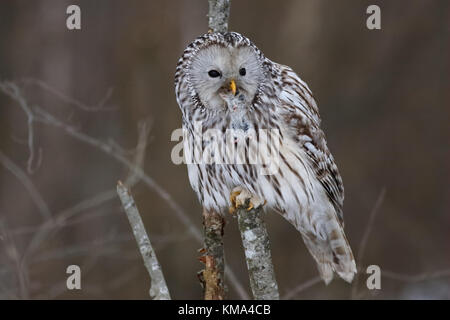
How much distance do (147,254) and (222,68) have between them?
0.93m

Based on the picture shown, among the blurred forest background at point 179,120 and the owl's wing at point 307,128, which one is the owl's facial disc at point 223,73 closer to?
the owl's wing at point 307,128

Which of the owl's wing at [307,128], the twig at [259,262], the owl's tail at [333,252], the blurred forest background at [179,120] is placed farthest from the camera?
the blurred forest background at [179,120]

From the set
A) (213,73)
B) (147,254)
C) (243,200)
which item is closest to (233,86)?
(213,73)

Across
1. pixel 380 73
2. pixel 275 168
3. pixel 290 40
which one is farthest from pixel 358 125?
pixel 275 168

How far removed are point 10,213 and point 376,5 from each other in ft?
11.4

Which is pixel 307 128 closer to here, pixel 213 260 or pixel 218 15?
pixel 218 15

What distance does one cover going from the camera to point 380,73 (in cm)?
565

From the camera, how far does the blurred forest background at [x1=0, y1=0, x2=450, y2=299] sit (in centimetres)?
555

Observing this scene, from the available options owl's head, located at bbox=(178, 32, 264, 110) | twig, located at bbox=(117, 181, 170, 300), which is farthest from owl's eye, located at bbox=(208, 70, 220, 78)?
twig, located at bbox=(117, 181, 170, 300)

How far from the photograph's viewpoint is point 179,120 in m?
5.64

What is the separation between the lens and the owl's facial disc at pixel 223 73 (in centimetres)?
295

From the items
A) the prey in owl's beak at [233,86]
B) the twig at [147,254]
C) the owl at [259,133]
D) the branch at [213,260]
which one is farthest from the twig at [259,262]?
the prey in owl's beak at [233,86]

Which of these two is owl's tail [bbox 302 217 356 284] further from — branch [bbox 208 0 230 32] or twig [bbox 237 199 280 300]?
branch [bbox 208 0 230 32]
